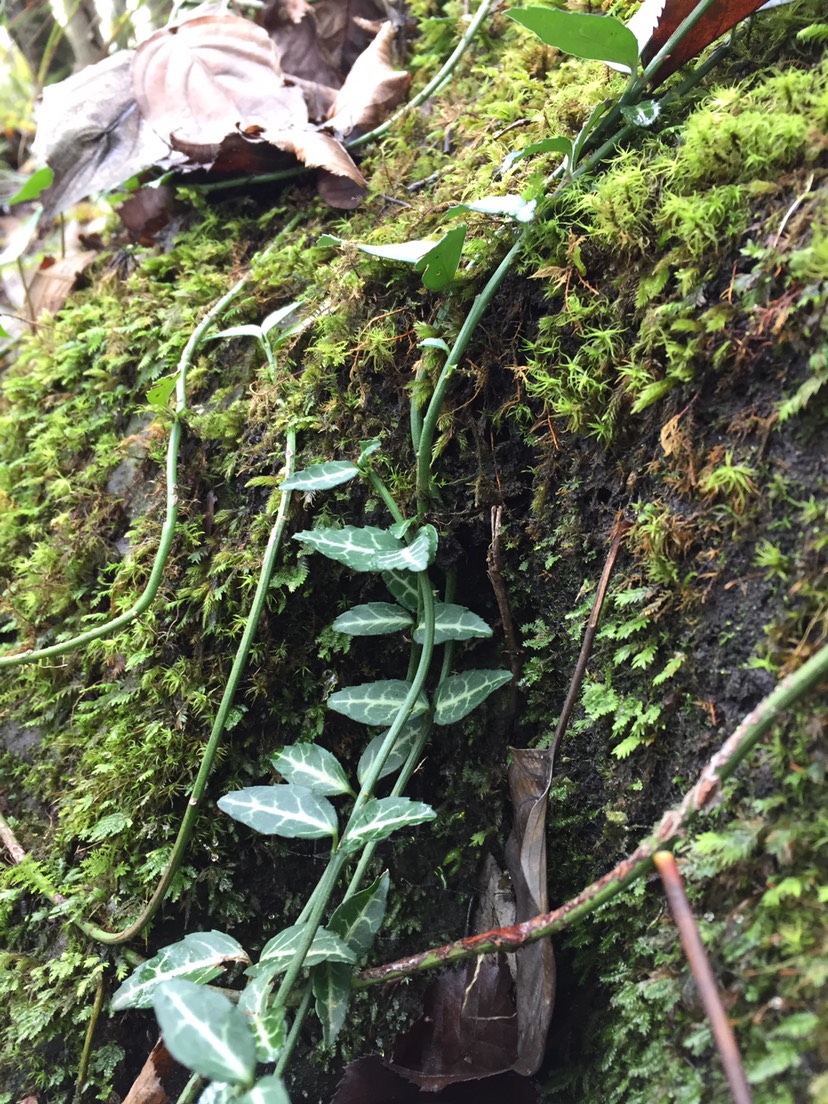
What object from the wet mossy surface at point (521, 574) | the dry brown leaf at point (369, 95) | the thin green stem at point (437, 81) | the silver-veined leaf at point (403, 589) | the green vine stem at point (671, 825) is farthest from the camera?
the dry brown leaf at point (369, 95)

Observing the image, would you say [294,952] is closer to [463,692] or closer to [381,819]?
[381,819]

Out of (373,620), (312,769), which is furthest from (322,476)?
(312,769)

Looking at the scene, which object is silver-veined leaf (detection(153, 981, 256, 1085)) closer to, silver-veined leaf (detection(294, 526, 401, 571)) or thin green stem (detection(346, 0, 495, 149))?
silver-veined leaf (detection(294, 526, 401, 571))

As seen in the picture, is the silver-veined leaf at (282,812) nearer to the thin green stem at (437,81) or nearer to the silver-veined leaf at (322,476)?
the silver-veined leaf at (322,476)

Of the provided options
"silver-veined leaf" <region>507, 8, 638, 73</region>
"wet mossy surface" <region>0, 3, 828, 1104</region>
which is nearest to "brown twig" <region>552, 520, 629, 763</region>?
"wet mossy surface" <region>0, 3, 828, 1104</region>

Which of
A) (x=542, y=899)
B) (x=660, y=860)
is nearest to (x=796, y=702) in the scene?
(x=660, y=860)

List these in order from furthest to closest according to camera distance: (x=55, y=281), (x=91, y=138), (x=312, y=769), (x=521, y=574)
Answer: (x=55, y=281) < (x=91, y=138) < (x=521, y=574) < (x=312, y=769)

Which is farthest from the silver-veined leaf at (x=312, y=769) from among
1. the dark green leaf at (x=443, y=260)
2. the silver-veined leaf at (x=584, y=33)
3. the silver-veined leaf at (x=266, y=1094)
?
the silver-veined leaf at (x=584, y=33)

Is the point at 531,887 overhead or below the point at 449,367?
below
